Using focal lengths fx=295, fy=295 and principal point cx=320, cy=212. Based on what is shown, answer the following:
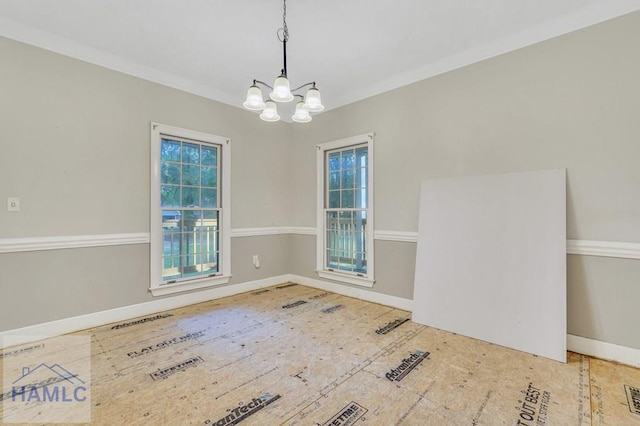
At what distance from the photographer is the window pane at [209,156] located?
4.00m

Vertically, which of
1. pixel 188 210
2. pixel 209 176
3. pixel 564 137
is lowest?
pixel 188 210

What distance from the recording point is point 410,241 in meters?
3.53

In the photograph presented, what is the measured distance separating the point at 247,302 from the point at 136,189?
192cm

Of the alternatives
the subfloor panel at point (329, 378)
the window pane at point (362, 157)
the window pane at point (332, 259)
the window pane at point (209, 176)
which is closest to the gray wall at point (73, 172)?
the subfloor panel at point (329, 378)

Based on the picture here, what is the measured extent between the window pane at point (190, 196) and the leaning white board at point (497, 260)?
2.85m

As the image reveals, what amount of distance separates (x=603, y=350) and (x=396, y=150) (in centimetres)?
265

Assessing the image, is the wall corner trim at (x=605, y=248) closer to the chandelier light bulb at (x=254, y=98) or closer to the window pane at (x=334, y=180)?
the window pane at (x=334, y=180)

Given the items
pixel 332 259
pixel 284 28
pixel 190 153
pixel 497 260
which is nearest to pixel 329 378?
pixel 497 260

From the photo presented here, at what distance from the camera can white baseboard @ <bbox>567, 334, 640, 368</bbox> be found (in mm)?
2295

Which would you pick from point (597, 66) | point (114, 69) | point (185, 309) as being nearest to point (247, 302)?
point (185, 309)

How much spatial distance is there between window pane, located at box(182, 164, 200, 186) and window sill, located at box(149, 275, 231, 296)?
1.28m

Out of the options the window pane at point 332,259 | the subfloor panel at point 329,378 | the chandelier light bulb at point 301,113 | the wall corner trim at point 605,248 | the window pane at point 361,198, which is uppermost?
the chandelier light bulb at point 301,113

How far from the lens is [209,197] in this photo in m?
4.06

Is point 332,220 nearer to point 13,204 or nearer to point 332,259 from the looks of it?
point 332,259
